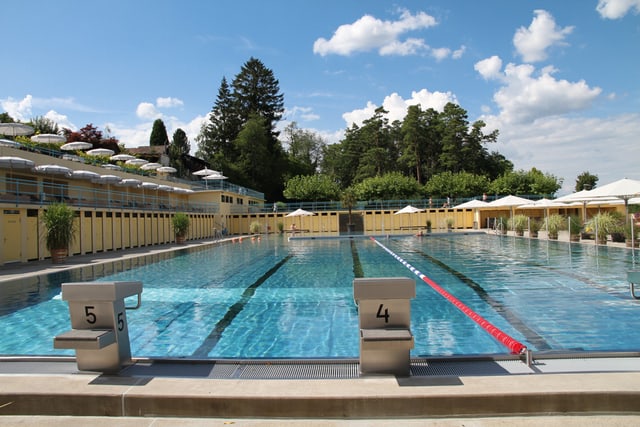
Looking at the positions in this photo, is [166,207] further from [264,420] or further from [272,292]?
[264,420]

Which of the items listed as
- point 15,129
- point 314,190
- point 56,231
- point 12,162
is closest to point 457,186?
point 314,190

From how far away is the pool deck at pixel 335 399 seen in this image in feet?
9.18

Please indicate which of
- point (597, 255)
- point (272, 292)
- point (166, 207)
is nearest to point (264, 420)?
point (272, 292)

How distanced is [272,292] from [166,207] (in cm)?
2071

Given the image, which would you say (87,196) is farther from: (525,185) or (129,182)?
(525,185)

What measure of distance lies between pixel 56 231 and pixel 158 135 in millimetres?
39606

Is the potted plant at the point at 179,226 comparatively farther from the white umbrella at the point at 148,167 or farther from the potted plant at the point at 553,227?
the potted plant at the point at 553,227

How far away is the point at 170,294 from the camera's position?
9180mm

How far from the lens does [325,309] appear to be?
24.3 ft

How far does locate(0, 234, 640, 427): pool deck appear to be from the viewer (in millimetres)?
2799

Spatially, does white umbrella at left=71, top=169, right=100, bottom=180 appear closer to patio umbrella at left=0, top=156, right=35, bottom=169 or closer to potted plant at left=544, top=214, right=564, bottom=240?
patio umbrella at left=0, top=156, right=35, bottom=169

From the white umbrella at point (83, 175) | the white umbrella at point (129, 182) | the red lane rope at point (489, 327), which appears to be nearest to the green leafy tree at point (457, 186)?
the white umbrella at point (129, 182)

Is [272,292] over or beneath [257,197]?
beneath

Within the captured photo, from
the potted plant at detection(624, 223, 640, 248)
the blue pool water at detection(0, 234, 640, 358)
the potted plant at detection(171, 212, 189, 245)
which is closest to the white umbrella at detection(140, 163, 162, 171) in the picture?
the potted plant at detection(171, 212, 189, 245)
